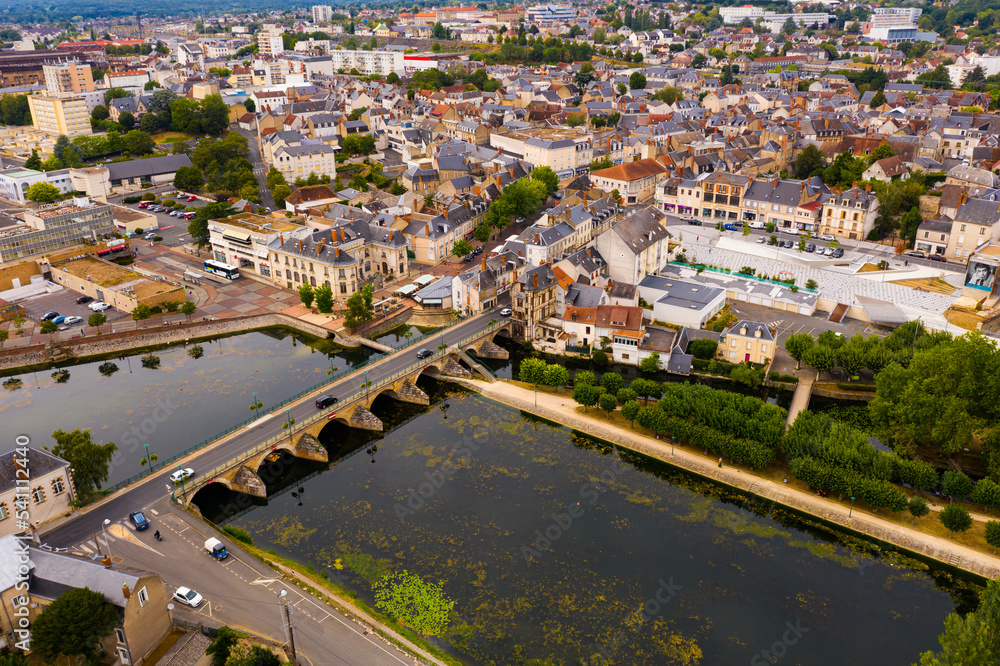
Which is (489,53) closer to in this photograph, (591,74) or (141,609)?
(591,74)


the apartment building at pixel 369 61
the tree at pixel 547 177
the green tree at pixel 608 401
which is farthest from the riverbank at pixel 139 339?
the apartment building at pixel 369 61

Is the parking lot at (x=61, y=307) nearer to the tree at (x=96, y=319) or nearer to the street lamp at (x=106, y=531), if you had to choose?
the tree at (x=96, y=319)

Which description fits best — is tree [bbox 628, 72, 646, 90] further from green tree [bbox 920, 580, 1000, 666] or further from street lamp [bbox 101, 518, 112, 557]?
street lamp [bbox 101, 518, 112, 557]

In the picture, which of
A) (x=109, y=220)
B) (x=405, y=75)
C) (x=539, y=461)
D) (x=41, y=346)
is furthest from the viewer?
(x=405, y=75)

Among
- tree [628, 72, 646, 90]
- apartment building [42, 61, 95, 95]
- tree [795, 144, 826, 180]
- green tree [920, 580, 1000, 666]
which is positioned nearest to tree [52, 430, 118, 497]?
green tree [920, 580, 1000, 666]

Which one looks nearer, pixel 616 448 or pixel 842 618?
pixel 842 618

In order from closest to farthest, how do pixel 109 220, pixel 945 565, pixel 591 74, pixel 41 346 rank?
pixel 945 565, pixel 41 346, pixel 109 220, pixel 591 74

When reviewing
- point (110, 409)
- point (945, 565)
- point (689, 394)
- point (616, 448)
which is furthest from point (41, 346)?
point (945, 565)
